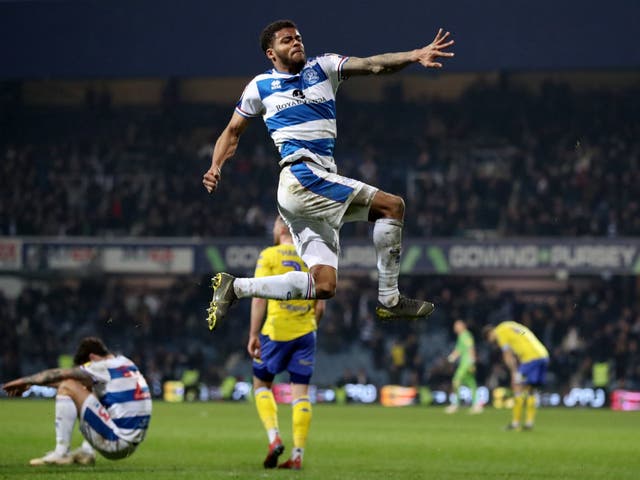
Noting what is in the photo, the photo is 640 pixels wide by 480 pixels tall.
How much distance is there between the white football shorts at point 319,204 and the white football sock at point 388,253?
16 centimetres

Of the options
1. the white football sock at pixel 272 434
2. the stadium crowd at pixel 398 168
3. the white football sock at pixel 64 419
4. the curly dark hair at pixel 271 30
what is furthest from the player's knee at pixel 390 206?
the stadium crowd at pixel 398 168

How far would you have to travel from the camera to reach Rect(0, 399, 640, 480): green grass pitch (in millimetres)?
10344

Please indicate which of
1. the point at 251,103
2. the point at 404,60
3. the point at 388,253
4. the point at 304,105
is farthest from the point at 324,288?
the point at 404,60

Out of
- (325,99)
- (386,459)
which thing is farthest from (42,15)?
(325,99)

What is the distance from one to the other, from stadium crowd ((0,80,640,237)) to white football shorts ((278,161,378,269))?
24193 millimetres

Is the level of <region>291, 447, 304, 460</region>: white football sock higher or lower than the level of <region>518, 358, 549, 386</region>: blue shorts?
lower

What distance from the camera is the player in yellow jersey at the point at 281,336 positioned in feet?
37.4

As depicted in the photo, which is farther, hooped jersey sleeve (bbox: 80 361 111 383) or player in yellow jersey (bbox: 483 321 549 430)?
player in yellow jersey (bbox: 483 321 549 430)

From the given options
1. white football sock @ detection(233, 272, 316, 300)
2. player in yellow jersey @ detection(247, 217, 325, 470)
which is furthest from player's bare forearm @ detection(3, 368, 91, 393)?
white football sock @ detection(233, 272, 316, 300)

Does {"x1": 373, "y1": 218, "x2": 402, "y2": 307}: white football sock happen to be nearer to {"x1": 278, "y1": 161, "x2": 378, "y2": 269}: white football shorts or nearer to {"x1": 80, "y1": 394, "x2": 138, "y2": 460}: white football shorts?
{"x1": 278, "y1": 161, "x2": 378, "y2": 269}: white football shorts

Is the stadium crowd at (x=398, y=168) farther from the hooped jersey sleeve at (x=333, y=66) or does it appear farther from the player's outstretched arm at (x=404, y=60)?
the player's outstretched arm at (x=404, y=60)

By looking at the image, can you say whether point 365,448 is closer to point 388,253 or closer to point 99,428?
point 99,428

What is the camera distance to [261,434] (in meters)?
16.8

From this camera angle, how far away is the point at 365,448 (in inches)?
558
